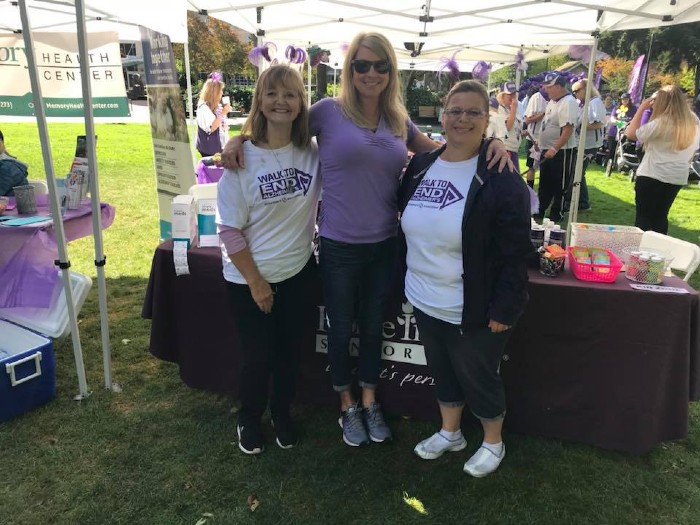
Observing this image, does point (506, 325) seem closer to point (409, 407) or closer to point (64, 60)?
point (409, 407)

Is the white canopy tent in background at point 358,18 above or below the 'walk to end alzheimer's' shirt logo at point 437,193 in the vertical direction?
above

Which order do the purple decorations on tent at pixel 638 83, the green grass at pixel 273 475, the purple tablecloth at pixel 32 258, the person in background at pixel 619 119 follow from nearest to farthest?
the green grass at pixel 273 475 < the purple tablecloth at pixel 32 258 < the person in background at pixel 619 119 < the purple decorations on tent at pixel 638 83

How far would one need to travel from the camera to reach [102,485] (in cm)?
209

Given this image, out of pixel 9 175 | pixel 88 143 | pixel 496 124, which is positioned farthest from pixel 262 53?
pixel 88 143

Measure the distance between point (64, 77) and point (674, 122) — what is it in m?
4.53

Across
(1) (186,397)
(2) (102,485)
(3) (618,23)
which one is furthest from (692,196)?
(2) (102,485)

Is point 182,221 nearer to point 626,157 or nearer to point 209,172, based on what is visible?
point 209,172

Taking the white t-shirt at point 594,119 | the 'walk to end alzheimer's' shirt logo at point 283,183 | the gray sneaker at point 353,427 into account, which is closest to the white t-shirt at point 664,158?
the white t-shirt at point 594,119

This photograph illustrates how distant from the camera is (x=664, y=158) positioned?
4211mm

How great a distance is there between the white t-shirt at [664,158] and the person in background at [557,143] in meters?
1.25

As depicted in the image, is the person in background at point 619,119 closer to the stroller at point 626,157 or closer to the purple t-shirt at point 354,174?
the stroller at point 626,157

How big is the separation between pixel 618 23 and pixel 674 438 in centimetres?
383

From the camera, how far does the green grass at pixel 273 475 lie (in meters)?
1.98

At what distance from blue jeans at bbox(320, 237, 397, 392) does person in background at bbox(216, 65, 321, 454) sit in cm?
13
